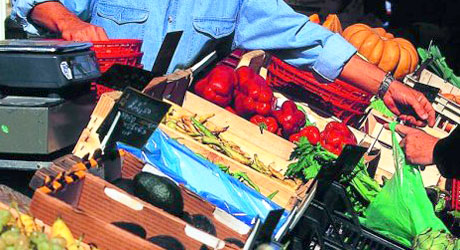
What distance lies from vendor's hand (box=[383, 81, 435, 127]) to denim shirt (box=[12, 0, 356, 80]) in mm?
361

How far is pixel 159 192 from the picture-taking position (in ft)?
7.79

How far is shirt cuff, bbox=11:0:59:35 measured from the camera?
329 centimetres

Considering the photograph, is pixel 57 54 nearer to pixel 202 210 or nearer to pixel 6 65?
pixel 6 65

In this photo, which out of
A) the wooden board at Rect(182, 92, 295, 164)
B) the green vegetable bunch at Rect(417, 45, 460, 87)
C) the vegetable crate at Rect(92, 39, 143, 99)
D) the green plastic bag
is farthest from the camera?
the green vegetable bunch at Rect(417, 45, 460, 87)

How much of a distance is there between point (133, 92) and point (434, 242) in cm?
158

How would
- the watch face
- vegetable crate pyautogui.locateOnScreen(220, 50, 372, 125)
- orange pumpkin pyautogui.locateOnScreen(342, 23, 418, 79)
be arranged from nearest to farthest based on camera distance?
1. the watch face
2. vegetable crate pyautogui.locateOnScreen(220, 50, 372, 125)
3. orange pumpkin pyautogui.locateOnScreen(342, 23, 418, 79)

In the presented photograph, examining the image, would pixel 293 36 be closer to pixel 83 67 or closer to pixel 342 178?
pixel 342 178

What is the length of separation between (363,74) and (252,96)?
0.84 meters

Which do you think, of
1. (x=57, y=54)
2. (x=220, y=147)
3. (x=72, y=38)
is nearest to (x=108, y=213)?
(x=57, y=54)

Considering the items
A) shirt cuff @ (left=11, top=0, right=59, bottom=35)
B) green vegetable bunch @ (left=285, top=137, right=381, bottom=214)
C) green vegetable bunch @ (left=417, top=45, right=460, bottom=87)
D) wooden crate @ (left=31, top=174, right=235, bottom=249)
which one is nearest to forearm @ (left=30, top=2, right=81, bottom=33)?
shirt cuff @ (left=11, top=0, right=59, bottom=35)

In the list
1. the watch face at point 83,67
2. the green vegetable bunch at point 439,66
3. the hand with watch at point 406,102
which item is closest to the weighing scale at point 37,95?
the watch face at point 83,67

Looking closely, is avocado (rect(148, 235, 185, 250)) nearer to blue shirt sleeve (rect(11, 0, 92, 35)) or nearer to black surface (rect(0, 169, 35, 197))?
black surface (rect(0, 169, 35, 197))

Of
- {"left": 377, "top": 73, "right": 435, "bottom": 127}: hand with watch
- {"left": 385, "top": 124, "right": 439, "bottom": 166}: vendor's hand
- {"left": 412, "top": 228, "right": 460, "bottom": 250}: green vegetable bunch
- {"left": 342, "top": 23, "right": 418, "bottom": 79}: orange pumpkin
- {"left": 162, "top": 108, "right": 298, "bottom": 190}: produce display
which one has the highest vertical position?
{"left": 342, "top": 23, "right": 418, "bottom": 79}: orange pumpkin

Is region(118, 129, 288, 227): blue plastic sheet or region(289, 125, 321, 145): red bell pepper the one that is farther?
region(289, 125, 321, 145): red bell pepper
